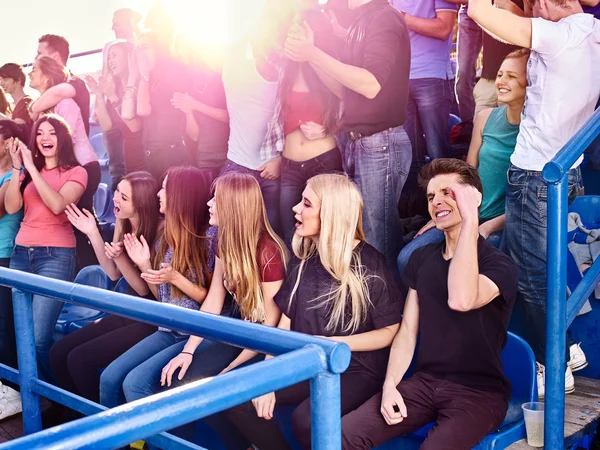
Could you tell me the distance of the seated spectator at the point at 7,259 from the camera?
399 centimetres

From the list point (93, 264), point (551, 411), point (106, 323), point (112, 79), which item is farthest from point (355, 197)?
point (112, 79)

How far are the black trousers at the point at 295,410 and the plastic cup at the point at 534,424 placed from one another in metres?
0.52

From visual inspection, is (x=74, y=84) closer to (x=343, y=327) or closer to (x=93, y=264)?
(x=93, y=264)

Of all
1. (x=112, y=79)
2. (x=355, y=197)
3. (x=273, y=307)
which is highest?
(x=112, y=79)

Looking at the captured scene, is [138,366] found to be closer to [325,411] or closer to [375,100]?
[375,100]

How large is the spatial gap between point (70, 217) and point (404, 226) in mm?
1821

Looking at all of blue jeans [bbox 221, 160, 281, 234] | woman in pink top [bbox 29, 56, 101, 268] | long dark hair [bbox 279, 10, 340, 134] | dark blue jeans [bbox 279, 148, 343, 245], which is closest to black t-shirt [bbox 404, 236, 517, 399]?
dark blue jeans [bbox 279, 148, 343, 245]

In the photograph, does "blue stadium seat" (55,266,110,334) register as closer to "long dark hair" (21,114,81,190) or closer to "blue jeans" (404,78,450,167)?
"long dark hair" (21,114,81,190)

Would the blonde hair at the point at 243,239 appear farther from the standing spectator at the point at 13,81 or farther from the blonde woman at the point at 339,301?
the standing spectator at the point at 13,81

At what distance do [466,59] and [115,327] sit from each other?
99.5 inches

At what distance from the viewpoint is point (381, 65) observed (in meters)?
3.08

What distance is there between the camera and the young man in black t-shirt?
7.52 ft

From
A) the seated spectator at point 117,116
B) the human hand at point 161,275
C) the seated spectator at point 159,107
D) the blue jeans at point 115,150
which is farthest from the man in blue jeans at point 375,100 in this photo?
the blue jeans at point 115,150

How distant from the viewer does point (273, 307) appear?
2906 mm
